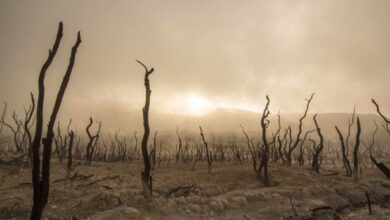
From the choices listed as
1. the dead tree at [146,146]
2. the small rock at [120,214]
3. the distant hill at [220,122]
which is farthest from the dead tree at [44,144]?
the distant hill at [220,122]

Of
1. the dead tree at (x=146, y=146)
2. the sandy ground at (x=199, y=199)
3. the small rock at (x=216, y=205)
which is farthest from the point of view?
the dead tree at (x=146, y=146)

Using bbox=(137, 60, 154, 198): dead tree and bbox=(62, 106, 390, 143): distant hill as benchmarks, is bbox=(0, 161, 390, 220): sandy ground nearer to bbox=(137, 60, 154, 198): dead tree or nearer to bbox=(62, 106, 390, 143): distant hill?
bbox=(137, 60, 154, 198): dead tree

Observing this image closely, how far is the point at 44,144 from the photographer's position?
454 cm

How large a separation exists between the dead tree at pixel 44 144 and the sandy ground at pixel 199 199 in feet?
9.83

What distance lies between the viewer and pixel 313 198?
1023 centimetres

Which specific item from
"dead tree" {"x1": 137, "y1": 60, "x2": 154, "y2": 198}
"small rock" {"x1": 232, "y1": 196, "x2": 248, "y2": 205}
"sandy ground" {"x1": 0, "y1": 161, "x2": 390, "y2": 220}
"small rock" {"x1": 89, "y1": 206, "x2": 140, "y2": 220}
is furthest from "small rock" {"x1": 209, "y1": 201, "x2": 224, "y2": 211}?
"small rock" {"x1": 89, "y1": 206, "x2": 140, "y2": 220}

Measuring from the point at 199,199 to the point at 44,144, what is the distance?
218 inches

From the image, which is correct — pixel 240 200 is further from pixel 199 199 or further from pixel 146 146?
pixel 146 146

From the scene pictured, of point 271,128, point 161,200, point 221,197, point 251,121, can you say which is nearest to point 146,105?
point 161,200

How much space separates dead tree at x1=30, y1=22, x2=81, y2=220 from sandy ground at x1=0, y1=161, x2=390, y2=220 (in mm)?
2997

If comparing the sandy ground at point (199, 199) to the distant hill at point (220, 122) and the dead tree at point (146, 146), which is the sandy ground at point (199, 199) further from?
the distant hill at point (220, 122)

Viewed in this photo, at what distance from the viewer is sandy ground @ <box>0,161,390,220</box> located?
8211mm

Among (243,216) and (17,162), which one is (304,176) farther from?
(17,162)

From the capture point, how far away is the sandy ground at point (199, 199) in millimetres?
8211
